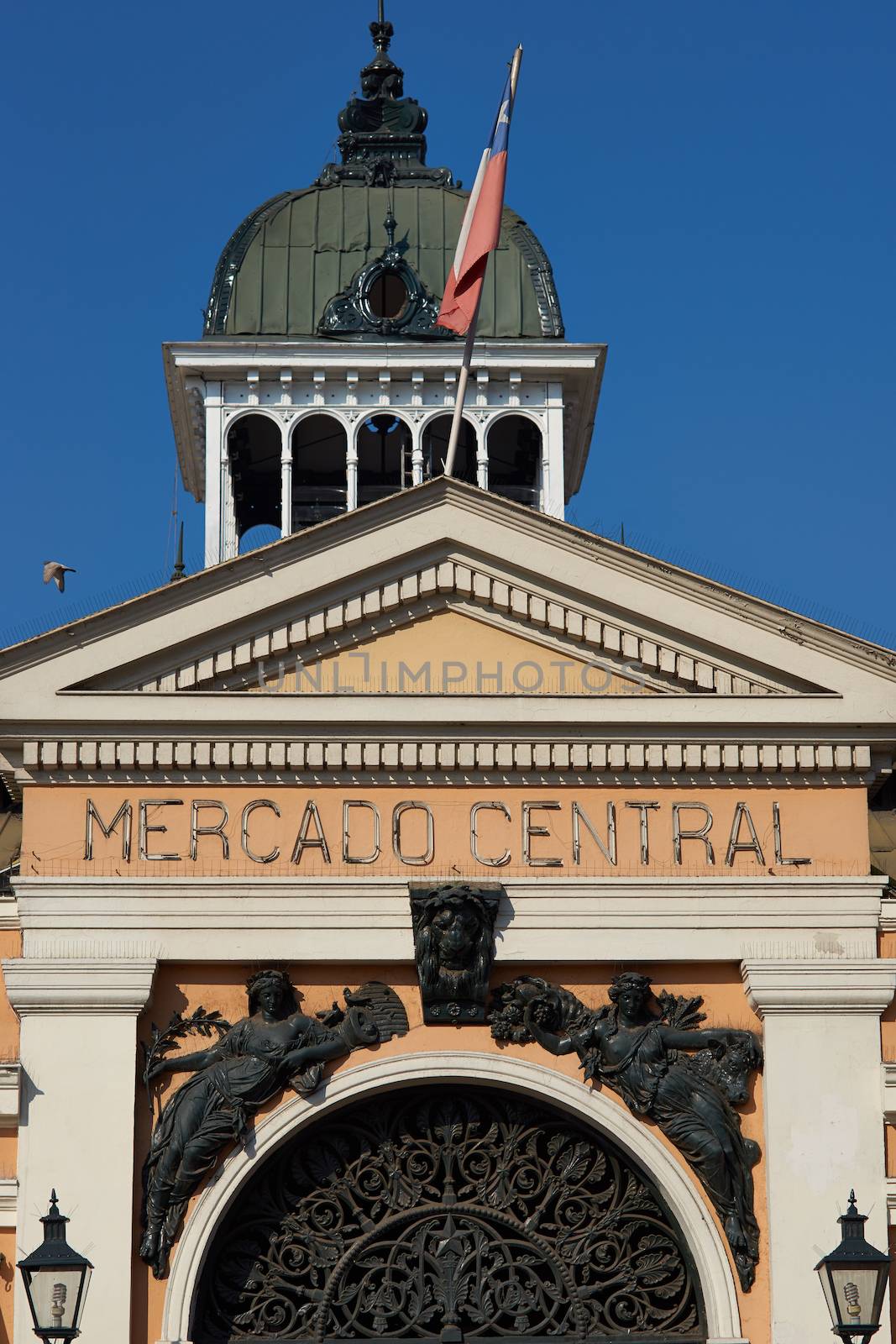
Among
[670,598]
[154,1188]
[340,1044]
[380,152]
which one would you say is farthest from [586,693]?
[380,152]

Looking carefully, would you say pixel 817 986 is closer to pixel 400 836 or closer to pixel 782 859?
pixel 782 859

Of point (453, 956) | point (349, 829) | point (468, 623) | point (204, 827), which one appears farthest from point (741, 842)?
point (204, 827)

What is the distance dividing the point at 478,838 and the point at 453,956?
1.22 meters

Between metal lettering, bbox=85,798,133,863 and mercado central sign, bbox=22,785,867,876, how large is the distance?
11 millimetres

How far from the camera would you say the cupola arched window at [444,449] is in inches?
1415

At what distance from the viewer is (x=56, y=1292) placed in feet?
65.8

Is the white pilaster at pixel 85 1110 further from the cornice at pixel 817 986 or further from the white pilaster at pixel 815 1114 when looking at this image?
the white pilaster at pixel 815 1114

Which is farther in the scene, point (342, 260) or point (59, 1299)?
point (342, 260)

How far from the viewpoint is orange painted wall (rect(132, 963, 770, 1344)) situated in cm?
2445

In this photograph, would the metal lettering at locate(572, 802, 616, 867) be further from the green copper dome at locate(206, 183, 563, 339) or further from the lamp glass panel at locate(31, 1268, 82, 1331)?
the green copper dome at locate(206, 183, 563, 339)

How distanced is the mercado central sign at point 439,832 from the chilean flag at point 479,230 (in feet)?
21.0

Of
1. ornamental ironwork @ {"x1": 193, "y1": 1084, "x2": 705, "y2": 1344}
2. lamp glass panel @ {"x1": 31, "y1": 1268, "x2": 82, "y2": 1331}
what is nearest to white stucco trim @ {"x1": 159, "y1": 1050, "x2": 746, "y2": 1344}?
ornamental ironwork @ {"x1": 193, "y1": 1084, "x2": 705, "y2": 1344}

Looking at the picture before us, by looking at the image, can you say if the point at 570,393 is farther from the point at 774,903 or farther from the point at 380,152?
the point at 774,903

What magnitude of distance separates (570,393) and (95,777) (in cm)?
1349
